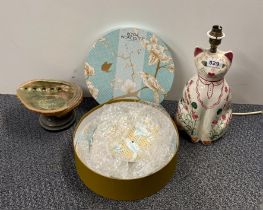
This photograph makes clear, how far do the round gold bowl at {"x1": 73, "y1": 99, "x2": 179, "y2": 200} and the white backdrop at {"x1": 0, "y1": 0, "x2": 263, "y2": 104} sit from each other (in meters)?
0.36

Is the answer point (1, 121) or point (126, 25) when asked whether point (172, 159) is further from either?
point (1, 121)

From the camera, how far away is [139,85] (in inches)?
48.9

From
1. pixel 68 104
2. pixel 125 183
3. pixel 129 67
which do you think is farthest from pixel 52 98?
pixel 125 183

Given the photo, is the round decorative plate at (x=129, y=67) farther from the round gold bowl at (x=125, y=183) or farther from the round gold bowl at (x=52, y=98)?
the round gold bowl at (x=125, y=183)

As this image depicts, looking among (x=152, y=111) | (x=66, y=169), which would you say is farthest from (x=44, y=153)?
(x=152, y=111)

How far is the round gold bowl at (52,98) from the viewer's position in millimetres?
1205

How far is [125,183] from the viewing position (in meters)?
0.97

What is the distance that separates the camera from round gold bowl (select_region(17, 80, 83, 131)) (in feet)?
3.95

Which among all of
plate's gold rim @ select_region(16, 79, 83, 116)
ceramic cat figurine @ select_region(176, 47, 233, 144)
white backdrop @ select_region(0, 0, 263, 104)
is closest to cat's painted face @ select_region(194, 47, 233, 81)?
ceramic cat figurine @ select_region(176, 47, 233, 144)

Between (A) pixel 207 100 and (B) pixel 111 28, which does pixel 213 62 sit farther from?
(B) pixel 111 28

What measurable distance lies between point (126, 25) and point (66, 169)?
47 centimetres

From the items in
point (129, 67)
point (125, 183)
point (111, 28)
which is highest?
point (111, 28)

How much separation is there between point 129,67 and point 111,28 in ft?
0.45

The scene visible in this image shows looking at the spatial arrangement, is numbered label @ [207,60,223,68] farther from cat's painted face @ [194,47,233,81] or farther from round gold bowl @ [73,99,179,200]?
round gold bowl @ [73,99,179,200]
